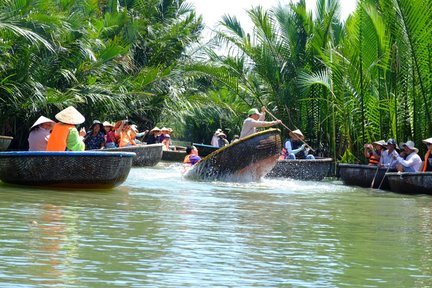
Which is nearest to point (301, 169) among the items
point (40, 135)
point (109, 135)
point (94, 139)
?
point (94, 139)

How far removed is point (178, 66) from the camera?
34.7 m

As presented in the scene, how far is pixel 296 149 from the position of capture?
882 inches

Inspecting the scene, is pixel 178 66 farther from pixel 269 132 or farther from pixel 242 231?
pixel 242 231

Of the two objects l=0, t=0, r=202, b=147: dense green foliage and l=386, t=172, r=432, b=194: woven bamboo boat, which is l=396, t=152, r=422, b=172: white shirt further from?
l=0, t=0, r=202, b=147: dense green foliage

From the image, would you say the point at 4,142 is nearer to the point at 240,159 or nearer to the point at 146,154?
the point at 146,154

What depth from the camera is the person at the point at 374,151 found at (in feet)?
66.2

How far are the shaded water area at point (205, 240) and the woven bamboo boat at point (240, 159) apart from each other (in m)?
2.70

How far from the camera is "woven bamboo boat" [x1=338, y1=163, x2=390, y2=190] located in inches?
782

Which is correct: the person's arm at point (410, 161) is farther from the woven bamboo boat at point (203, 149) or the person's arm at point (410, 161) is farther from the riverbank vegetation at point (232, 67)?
the woven bamboo boat at point (203, 149)

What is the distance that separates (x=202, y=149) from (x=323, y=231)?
18.5 meters

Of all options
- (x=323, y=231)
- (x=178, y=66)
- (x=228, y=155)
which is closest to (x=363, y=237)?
(x=323, y=231)

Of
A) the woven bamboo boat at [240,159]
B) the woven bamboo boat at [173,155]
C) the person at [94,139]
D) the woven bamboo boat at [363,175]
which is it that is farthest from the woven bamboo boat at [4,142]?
the woven bamboo boat at [363,175]

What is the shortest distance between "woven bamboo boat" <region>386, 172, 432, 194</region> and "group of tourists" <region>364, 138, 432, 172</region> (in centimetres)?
48

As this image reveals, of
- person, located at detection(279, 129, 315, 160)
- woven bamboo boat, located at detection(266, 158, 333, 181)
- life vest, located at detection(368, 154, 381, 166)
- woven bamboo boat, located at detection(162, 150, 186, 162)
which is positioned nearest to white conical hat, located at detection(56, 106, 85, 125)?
woven bamboo boat, located at detection(266, 158, 333, 181)
